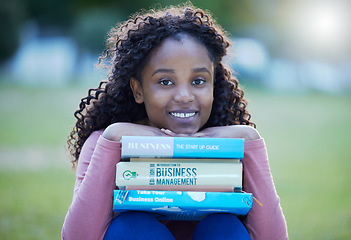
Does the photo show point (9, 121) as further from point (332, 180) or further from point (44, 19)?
point (44, 19)

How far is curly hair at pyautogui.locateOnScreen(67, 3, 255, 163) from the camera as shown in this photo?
2162 millimetres

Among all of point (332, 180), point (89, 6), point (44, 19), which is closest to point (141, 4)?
point (89, 6)

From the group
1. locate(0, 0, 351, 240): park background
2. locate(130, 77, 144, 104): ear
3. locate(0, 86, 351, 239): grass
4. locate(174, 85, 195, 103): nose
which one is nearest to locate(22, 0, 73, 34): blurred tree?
locate(0, 0, 351, 240): park background

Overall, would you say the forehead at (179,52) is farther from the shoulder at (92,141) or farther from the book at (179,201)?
the book at (179,201)

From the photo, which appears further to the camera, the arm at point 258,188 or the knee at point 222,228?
the arm at point 258,188

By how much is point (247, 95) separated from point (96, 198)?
15515 mm

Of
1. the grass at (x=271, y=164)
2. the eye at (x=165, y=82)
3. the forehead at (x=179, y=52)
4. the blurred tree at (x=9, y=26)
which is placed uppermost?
the blurred tree at (x=9, y=26)

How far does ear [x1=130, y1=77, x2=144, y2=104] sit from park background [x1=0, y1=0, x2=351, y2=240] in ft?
1.27

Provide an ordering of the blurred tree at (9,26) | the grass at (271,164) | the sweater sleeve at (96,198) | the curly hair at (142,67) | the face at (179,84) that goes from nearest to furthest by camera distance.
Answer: the sweater sleeve at (96,198), the face at (179,84), the curly hair at (142,67), the grass at (271,164), the blurred tree at (9,26)

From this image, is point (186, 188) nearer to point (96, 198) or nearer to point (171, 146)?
point (171, 146)

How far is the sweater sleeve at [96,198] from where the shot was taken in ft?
6.02

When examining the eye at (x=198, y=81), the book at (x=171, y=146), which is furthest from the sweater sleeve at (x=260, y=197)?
the eye at (x=198, y=81)

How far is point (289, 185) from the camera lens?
5.93 m

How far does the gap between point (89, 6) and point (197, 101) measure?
91.3 feet
